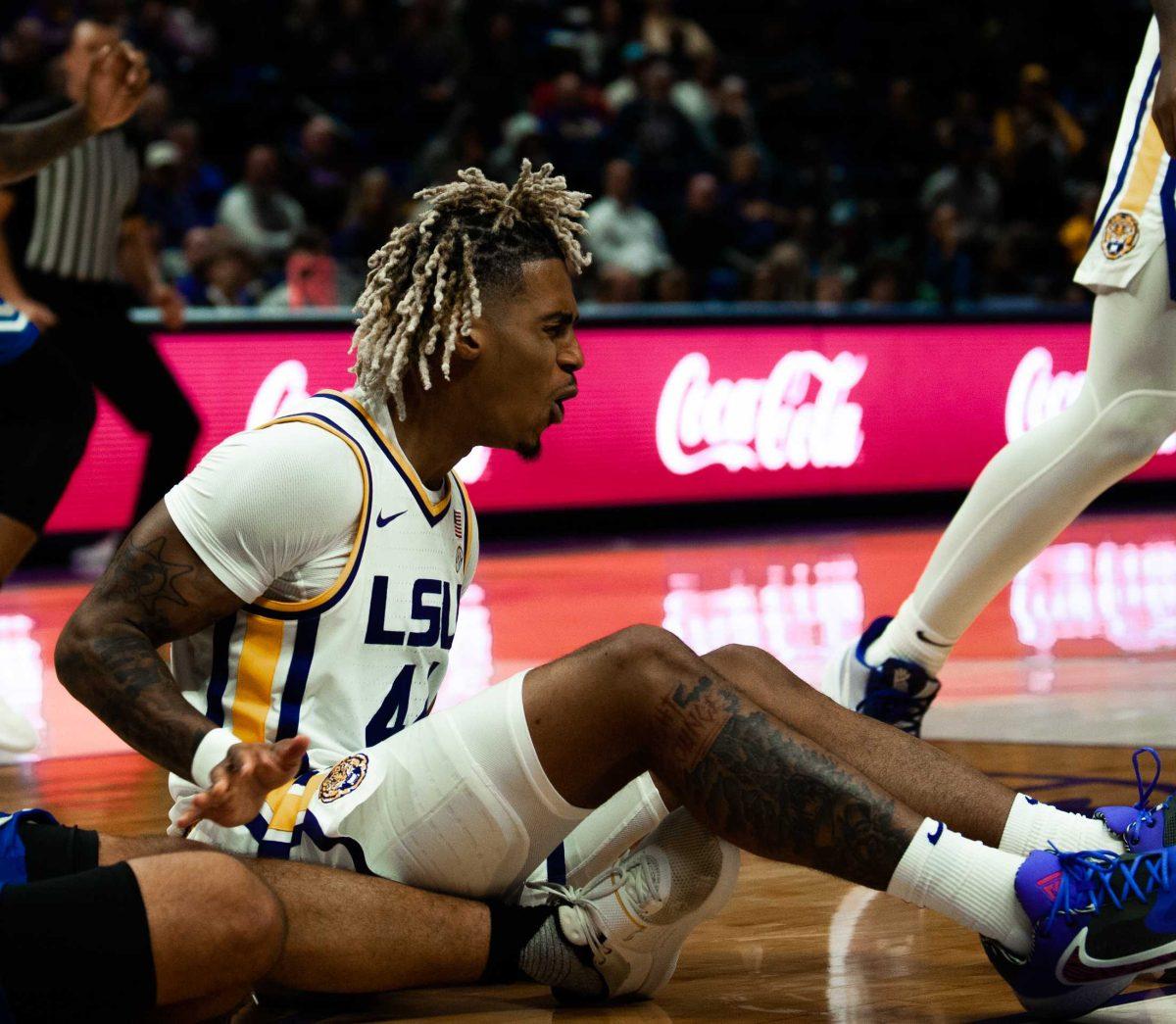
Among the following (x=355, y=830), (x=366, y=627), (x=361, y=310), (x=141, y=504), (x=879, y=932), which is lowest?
(x=141, y=504)

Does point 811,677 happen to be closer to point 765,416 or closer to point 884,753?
point 884,753

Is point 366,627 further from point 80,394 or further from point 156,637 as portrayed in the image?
point 80,394

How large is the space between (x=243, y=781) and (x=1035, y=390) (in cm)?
904

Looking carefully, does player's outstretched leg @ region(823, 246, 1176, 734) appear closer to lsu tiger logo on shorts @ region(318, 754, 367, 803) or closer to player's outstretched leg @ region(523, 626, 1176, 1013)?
player's outstretched leg @ region(523, 626, 1176, 1013)

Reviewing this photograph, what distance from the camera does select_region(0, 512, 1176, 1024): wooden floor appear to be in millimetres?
2514

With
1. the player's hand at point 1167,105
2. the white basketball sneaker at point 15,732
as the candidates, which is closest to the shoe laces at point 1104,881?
the player's hand at point 1167,105

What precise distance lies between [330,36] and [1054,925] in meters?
10.3

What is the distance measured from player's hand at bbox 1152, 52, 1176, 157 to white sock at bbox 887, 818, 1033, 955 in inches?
58.0

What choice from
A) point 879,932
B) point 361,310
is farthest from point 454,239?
point 879,932

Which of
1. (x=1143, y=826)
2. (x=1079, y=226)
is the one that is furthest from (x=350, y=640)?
(x=1079, y=226)

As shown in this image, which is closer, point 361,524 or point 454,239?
point 361,524

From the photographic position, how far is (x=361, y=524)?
2.56 m

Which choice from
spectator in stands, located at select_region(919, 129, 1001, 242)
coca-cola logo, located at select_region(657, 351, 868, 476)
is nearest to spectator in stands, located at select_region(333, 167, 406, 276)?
coca-cola logo, located at select_region(657, 351, 868, 476)

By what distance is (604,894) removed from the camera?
2518 millimetres
